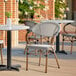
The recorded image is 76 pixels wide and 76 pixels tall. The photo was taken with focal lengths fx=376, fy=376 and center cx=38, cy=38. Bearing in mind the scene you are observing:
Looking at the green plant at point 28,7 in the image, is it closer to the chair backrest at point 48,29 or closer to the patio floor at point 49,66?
the patio floor at point 49,66

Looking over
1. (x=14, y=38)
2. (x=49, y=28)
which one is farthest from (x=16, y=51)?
(x=49, y=28)

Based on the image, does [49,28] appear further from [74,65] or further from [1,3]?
[1,3]

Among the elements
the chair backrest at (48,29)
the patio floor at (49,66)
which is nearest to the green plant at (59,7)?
the patio floor at (49,66)

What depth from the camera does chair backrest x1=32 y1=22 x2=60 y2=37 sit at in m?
7.78

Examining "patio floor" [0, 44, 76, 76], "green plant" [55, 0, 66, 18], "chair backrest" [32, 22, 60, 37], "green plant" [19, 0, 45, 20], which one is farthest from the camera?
"green plant" [55, 0, 66, 18]

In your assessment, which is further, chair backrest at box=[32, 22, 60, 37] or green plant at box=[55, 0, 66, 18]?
Answer: green plant at box=[55, 0, 66, 18]

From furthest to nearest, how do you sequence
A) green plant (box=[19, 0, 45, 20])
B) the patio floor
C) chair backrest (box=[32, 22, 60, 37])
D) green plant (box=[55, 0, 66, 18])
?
green plant (box=[55, 0, 66, 18]) → green plant (box=[19, 0, 45, 20]) → chair backrest (box=[32, 22, 60, 37]) → the patio floor

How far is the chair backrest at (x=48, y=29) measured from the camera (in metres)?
7.78

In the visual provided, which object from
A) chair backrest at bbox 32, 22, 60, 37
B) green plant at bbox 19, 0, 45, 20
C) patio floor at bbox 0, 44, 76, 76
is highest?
green plant at bbox 19, 0, 45, 20

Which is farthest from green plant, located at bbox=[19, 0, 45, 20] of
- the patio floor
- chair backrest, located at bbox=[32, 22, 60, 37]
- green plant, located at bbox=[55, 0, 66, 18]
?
chair backrest, located at bbox=[32, 22, 60, 37]

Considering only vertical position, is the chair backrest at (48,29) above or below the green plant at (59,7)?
below

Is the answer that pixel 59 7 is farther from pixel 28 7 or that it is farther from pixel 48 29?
pixel 48 29

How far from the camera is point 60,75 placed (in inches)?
279

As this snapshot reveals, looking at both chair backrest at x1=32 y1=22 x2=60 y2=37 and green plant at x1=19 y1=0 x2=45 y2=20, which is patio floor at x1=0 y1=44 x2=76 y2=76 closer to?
chair backrest at x1=32 y1=22 x2=60 y2=37
